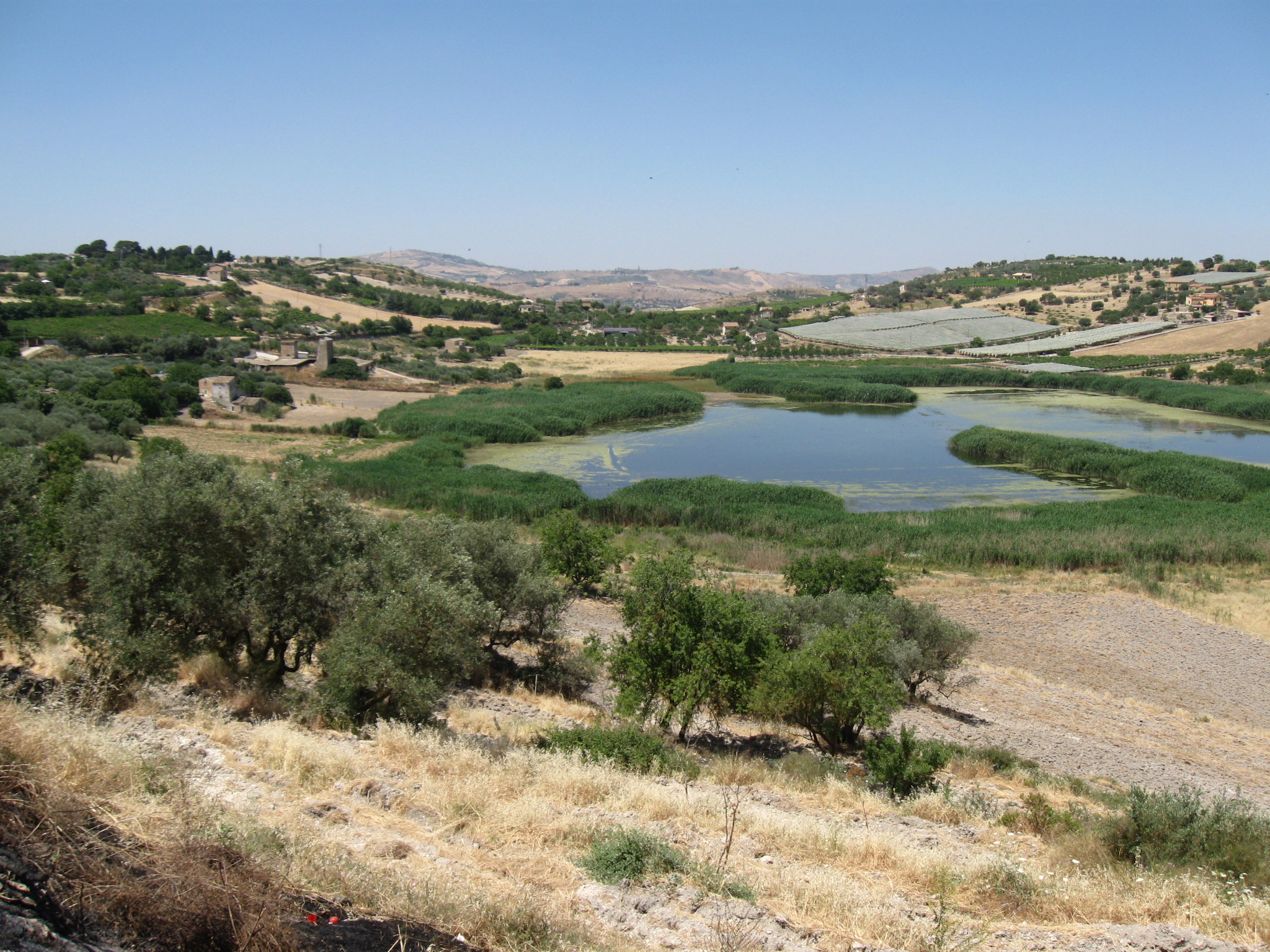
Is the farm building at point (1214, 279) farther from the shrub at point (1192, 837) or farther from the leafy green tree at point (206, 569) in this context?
the leafy green tree at point (206, 569)

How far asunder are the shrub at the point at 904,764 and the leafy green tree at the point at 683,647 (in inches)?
87.8

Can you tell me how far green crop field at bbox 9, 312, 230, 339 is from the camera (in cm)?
7256

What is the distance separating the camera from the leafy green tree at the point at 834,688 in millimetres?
12578

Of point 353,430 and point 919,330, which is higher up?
point 919,330

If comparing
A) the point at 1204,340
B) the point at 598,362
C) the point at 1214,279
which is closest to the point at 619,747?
the point at 598,362

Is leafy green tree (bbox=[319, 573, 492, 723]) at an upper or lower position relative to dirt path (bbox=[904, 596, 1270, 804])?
upper

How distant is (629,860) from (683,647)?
19.7 feet

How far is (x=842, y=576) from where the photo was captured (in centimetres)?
2217

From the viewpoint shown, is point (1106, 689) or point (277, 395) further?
point (277, 395)

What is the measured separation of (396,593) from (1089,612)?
20946mm

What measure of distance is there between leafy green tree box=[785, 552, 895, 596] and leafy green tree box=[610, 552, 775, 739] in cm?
869

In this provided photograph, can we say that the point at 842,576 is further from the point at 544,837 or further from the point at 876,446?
the point at 876,446

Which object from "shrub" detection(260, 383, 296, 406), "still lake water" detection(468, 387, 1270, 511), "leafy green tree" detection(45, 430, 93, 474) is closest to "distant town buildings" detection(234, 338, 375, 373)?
"shrub" detection(260, 383, 296, 406)

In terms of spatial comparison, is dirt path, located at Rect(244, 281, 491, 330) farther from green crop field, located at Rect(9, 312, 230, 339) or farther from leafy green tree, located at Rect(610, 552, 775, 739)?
leafy green tree, located at Rect(610, 552, 775, 739)
